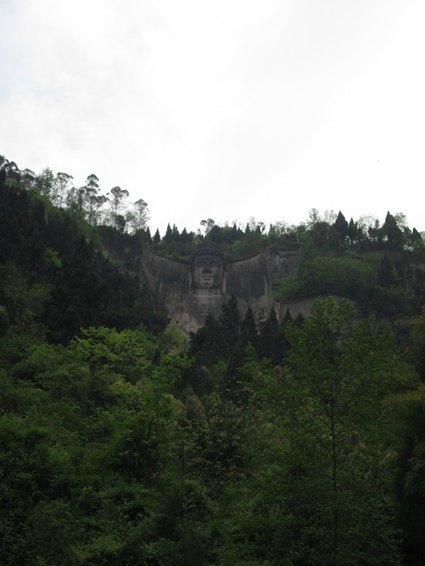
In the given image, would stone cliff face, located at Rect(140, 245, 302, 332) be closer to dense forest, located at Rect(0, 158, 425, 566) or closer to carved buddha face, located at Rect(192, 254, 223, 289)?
carved buddha face, located at Rect(192, 254, 223, 289)

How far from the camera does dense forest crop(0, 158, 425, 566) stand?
14.3 meters

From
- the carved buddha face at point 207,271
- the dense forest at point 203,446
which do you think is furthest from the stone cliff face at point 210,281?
the dense forest at point 203,446

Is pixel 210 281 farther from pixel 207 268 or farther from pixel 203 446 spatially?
pixel 203 446

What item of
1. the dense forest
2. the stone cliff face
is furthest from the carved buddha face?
the dense forest

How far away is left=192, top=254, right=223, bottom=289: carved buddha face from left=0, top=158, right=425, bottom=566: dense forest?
92.9 feet

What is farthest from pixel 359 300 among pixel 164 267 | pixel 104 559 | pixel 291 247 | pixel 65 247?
pixel 104 559

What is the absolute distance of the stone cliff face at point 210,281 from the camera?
6188 centimetres

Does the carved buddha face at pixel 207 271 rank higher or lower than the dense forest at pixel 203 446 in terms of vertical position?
higher

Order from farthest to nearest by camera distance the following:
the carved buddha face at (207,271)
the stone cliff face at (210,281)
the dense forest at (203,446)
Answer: the carved buddha face at (207,271)
the stone cliff face at (210,281)
the dense forest at (203,446)

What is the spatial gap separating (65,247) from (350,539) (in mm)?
35262

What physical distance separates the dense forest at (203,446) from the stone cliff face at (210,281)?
27.2 m

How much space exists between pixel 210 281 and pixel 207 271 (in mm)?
963

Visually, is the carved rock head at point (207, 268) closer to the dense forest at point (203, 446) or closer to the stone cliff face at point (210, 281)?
the stone cliff face at point (210, 281)

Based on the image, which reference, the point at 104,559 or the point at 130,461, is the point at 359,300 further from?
the point at 104,559
